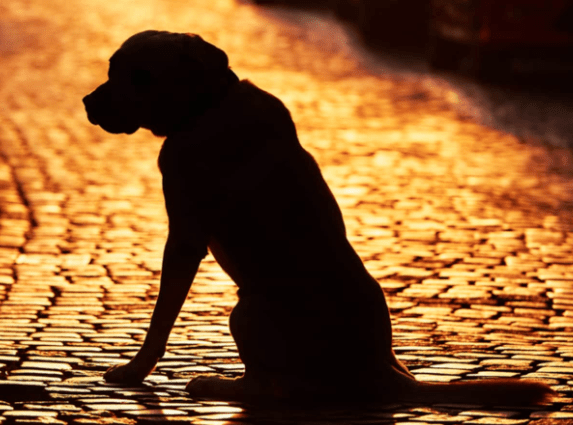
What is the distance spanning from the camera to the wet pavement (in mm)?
5008

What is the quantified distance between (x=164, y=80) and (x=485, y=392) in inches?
60.1

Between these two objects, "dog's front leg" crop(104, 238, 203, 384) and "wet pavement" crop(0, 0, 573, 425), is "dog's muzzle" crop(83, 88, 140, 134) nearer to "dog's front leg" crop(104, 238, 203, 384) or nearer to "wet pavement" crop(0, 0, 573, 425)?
"dog's front leg" crop(104, 238, 203, 384)

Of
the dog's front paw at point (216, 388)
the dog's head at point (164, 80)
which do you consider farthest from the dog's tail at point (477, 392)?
the dog's head at point (164, 80)

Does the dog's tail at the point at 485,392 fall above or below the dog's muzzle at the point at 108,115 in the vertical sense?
below

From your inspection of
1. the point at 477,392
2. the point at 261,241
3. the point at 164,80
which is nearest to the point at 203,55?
the point at 164,80

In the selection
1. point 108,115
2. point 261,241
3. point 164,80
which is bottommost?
point 261,241

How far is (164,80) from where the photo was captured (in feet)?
15.9

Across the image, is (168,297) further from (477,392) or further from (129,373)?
(477,392)

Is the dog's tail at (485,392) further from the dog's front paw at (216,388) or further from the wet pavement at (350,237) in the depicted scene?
the dog's front paw at (216,388)

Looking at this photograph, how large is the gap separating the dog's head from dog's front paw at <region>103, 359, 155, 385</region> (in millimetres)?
844

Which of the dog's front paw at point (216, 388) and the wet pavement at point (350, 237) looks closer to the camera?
the dog's front paw at point (216, 388)

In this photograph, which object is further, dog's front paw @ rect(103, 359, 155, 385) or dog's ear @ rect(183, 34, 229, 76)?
dog's front paw @ rect(103, 359, 155, 385)

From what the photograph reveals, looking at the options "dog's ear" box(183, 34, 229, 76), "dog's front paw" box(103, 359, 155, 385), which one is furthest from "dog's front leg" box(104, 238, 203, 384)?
"dog's ear" box(183, 34, 229, 76)

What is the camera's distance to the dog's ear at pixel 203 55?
480 cm
